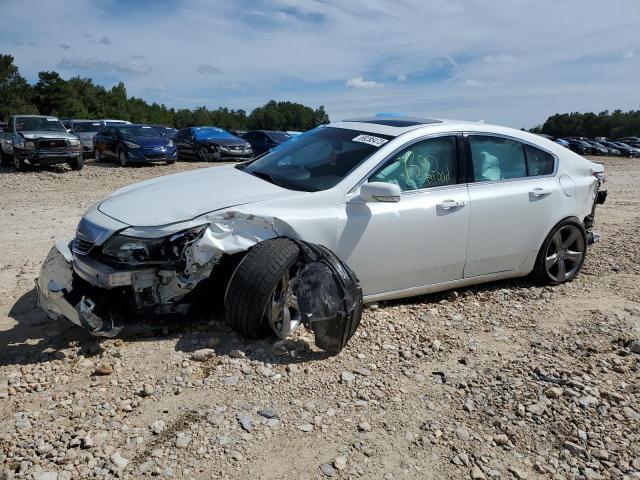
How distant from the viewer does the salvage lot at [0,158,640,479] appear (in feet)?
9.02

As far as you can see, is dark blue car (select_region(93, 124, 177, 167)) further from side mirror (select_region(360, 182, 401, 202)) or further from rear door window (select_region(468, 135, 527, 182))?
side mirror (select_region(360, 182, 401, 202))

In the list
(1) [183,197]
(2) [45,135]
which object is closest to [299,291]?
(1) [183,197]

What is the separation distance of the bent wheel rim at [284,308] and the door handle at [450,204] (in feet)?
4.50

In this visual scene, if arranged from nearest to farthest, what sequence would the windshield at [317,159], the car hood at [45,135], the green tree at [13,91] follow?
the windshield at [317,159] < the car hood at [45,135] < the green tree at [13,91]

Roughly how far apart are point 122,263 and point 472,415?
241 centimetres

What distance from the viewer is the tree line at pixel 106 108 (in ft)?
212

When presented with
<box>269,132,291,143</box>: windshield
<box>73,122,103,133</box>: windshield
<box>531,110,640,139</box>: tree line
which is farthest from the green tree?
<box>531,110,640,139</box>: tree line

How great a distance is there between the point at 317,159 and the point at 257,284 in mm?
1487

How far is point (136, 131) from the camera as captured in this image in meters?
18.3

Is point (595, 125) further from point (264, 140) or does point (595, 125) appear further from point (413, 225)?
point (413, 225)

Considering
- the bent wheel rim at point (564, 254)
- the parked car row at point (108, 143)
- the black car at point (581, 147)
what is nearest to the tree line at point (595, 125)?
the black car at point (581, 147)

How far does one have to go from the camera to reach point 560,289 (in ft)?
17.7

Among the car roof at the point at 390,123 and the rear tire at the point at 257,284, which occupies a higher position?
the car roof at the point at 390,123

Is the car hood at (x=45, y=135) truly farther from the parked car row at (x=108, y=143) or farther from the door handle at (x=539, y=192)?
the door handle at (x=539, y=192)
